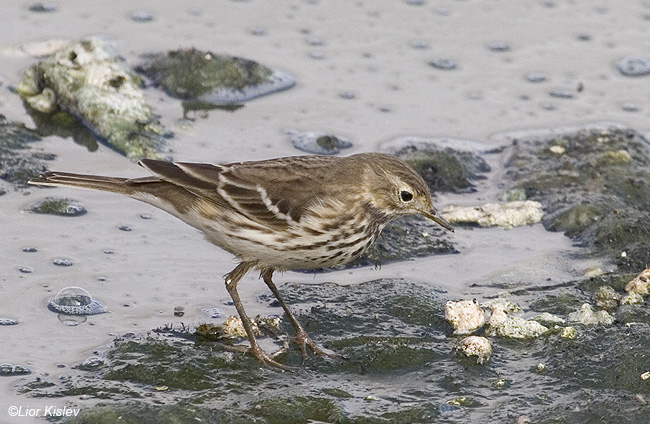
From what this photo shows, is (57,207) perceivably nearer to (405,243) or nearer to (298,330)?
(298,330)

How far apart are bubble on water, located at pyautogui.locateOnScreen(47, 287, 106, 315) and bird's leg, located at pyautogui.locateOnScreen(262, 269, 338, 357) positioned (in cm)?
106

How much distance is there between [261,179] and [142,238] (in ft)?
4.42

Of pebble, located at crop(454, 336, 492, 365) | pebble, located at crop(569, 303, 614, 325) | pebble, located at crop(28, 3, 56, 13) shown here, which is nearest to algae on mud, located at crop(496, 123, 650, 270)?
pebble, located at crop(569, 303, 614, 325)

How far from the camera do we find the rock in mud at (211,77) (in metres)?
9.88

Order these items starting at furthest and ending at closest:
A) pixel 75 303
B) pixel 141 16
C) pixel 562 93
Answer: pixel 141 16 → pixel 562 93 → pixel 75 303


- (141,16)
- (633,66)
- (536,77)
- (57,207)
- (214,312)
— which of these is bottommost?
(214,312)

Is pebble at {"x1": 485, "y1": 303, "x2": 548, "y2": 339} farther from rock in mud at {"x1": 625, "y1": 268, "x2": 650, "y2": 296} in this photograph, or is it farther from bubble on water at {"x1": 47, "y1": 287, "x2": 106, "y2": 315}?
bubble on water at {"x1": 47, "y1": 287, "x2": 106, "y2": 315}

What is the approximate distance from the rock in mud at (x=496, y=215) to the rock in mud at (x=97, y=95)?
8.44 ft

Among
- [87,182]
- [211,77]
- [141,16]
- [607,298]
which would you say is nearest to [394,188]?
[607,298]

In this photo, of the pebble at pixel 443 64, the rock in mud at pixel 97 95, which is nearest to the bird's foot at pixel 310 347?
the rock in mud at pixel 97 95

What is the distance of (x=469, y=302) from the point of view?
646 cm

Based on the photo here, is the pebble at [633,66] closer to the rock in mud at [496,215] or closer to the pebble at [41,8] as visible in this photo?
the rock in mud at [496,215]

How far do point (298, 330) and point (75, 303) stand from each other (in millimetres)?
1424

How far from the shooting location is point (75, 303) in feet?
21.2
